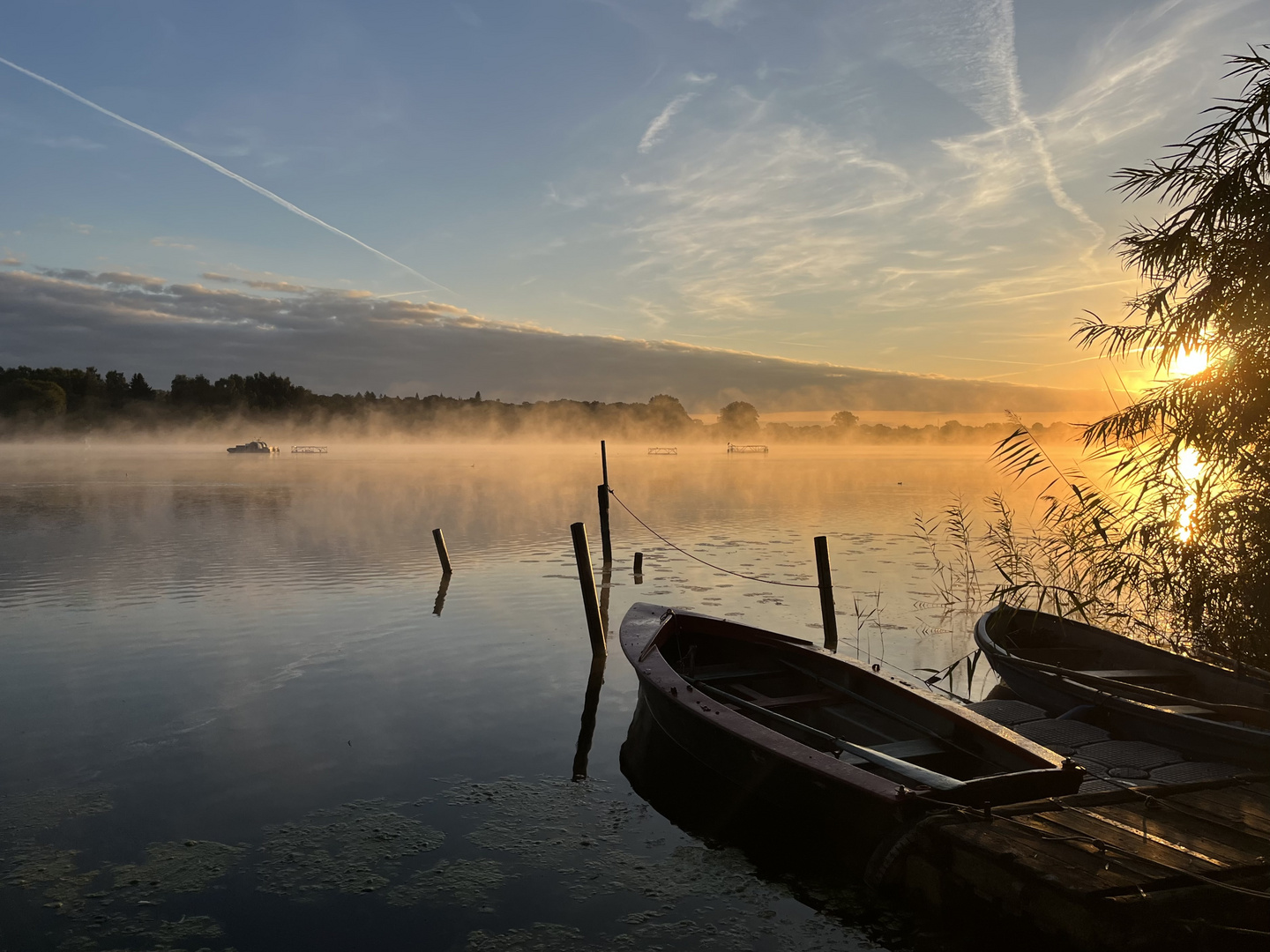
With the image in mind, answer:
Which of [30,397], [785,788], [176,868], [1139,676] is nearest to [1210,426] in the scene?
[1139,676]

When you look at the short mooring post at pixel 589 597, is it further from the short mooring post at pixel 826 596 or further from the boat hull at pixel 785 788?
the boat hull at pixel 785 788

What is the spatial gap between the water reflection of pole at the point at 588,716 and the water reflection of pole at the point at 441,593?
544cm

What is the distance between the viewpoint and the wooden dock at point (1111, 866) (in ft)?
17.4

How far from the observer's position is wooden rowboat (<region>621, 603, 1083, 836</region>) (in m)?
6.93

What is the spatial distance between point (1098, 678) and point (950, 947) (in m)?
5.59

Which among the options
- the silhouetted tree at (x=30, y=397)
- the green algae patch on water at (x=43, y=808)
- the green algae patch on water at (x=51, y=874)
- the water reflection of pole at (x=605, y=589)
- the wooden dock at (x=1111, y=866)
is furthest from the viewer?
the silhouetted tree at (x=30, y=397)

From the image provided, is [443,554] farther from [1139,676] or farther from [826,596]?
[1139,676]

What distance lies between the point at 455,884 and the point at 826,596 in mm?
10950

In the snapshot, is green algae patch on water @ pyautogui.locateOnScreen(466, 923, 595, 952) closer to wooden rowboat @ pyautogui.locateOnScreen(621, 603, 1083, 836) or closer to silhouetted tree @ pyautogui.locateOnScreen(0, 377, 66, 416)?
wooden rowboat @ pyautogui.locateOnScreen(621, 603, 1083, 836)

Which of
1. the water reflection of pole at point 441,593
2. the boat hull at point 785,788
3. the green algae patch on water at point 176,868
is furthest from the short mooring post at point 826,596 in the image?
the green algae patch on water at point 176,868

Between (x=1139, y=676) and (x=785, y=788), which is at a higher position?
(x=1139, y=676)

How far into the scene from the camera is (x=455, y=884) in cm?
714

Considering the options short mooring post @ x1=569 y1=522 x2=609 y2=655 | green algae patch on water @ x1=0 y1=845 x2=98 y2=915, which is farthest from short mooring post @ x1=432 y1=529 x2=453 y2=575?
green algae patch on water @ x1=0 y1=845 x2=98 y2=915

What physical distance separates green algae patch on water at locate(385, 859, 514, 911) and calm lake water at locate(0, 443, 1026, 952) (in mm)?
31
